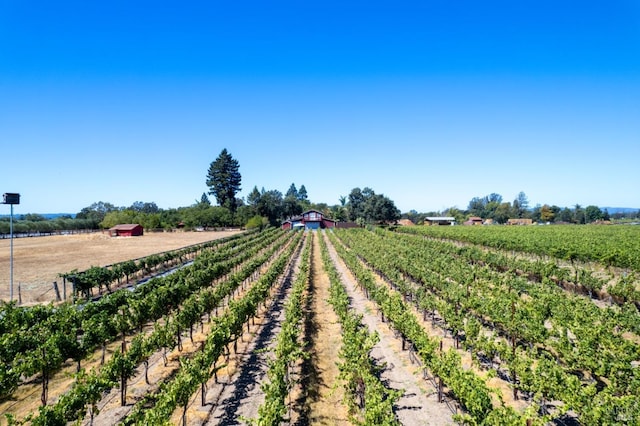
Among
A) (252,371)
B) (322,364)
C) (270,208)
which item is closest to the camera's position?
(252,371)

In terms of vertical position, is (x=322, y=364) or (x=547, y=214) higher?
(x=547, y=214)

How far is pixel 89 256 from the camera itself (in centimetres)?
4228

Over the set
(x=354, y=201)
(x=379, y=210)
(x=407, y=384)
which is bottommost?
(x=407, y=384)

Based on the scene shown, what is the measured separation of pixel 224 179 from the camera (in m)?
106

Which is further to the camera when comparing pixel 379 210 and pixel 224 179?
pixel 224 179

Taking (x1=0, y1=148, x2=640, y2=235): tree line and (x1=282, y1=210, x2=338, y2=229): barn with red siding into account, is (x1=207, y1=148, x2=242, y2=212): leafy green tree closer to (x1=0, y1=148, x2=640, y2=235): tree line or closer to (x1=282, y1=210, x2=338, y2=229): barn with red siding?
(x1=0, y1=148, x2=640, y2=235): tree line

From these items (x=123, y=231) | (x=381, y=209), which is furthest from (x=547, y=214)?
(x=123, y=231)

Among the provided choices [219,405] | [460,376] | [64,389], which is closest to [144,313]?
[64,389]

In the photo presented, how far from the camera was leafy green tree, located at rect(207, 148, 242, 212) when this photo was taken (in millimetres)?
105938

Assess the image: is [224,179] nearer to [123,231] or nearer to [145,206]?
[123,231]

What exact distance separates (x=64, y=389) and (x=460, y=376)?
40.7 feet

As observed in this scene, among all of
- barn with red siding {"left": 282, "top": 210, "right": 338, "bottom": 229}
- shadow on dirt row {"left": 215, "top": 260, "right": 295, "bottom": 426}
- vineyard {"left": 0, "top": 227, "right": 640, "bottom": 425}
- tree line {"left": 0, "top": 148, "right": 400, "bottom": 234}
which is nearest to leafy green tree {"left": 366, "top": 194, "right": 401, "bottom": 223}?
tree line {"left": 0, "top": 148, "right": 400, "bottom": 234}

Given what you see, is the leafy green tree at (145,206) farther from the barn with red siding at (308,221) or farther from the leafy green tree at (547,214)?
the leafy green tree at (547,214)

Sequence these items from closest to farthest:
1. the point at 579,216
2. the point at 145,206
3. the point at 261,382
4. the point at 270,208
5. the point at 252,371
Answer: the point at 261,382, the point at 252,371, the point at 270,208, the point at 579,216, the point at 145,206
